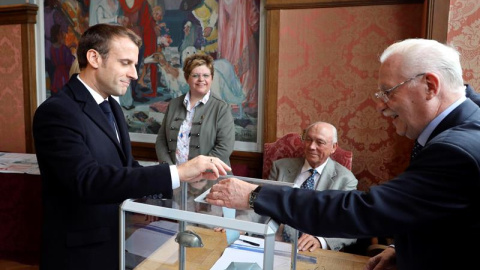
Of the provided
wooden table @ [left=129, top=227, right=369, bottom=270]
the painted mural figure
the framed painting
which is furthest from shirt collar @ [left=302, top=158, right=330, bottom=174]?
the painted mural figure

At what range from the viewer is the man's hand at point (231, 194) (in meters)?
A: 1.28

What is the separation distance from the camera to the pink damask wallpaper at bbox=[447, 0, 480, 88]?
2568 millimetres

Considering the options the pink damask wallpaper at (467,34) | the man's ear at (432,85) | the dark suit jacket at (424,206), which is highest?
the pink damask wallpaper at (467,34)

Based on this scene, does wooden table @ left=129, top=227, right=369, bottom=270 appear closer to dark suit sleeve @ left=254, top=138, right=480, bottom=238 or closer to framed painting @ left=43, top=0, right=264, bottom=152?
dark suit sleeve @ left=254, top=138, right=480, bottom=238

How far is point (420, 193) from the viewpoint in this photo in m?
1.19

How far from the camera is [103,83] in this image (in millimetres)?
1799

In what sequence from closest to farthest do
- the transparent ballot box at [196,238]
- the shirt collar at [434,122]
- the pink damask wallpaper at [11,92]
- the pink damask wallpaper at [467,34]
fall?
1. the transparent ballot box at [196,238]
2. the shirt collar at [434,122]
3. the pink damask wallpaper at [467,34]
4. the pink damask wallpaper at [11,92]

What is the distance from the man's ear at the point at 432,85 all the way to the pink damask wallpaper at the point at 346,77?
8.58 feet

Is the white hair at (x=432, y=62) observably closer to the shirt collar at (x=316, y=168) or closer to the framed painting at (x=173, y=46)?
the shirt collar at (x=316, y=168)

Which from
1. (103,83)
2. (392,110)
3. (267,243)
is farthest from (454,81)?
(103,83)

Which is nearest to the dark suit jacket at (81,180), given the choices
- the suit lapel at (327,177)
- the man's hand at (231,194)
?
the man's hand at (231,194)

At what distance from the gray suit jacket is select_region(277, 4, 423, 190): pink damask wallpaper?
76 centimetres

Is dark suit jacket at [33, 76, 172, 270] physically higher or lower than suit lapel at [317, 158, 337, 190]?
higher

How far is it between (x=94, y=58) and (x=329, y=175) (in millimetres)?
2011
